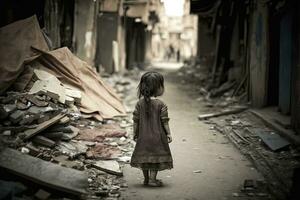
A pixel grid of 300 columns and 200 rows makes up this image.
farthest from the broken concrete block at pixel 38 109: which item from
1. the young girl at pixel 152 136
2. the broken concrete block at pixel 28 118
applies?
the young girl at pixel 152 136

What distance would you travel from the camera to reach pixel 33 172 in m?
4.75

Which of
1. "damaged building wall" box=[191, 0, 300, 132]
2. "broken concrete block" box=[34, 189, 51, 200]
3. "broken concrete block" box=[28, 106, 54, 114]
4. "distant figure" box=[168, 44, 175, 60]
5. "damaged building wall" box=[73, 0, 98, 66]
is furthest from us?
"distant figure" box=[168, 44, 175, 60]

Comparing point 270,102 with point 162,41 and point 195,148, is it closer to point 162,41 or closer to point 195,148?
point 195,148

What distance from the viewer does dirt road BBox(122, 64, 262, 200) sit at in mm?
5277

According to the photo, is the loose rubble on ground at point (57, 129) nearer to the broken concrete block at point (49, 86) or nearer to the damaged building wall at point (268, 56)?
the broken concrete block at point (49, 86)

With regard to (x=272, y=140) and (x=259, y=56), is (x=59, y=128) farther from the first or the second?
(x=259, y=56)

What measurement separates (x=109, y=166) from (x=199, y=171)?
1.32m

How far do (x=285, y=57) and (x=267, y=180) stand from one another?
4313mm

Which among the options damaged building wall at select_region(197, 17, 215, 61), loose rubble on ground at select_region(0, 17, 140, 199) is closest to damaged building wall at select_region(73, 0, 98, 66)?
→ loose rubble on ground at select_region(0, 17, 140, 199)

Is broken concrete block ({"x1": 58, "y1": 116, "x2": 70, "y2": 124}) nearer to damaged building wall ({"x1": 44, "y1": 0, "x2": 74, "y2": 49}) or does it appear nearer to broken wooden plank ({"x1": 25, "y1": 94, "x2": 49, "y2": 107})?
broken wooden plank ({"x1": 25, "y1": 94, "x2": 49, "y2": 107})

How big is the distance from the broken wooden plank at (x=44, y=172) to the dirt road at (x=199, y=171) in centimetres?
64

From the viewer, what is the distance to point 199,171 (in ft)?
20.8

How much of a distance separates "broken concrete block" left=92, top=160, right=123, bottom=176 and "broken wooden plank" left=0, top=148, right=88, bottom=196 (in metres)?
0.90

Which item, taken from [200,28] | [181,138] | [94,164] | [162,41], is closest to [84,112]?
[181,138]
